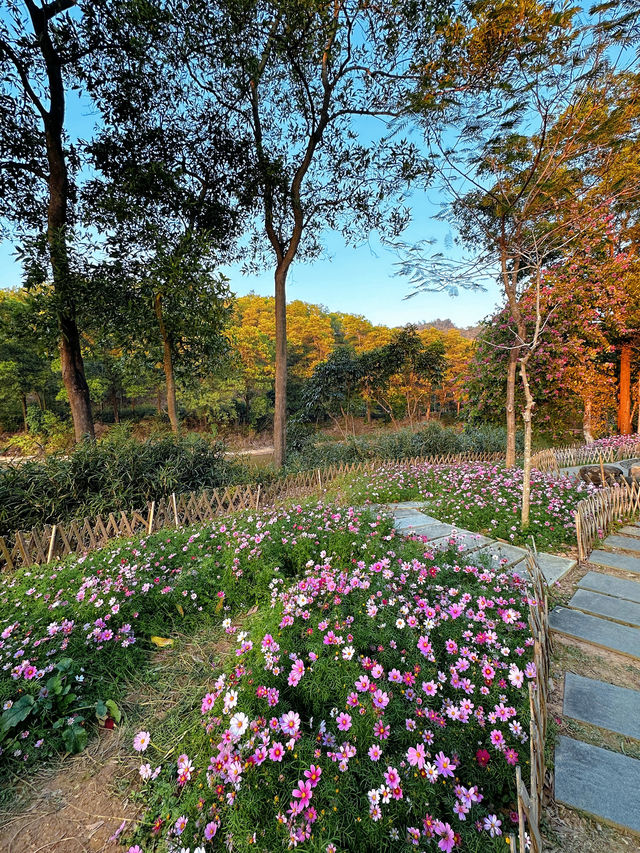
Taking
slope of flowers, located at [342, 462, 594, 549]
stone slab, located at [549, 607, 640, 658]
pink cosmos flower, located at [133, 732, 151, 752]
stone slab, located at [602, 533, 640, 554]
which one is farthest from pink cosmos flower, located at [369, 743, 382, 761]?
stone slab, located at [602, 533, 640, 554]

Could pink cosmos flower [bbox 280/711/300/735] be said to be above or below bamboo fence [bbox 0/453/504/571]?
above

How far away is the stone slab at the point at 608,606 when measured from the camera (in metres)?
2.39

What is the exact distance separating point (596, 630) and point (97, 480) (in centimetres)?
572

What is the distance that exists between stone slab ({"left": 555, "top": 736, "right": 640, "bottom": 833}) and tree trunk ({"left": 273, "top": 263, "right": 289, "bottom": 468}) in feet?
22.0

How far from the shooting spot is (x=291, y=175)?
7.68m

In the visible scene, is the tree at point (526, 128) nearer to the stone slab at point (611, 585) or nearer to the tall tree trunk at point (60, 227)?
the stone slab at point (611, 585)

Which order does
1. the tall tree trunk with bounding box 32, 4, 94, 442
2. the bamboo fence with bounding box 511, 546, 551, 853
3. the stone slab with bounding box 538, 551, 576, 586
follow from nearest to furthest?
1. the bamboo fence with bounding box 511, 546, 551, 853
2. the stone slab with bounding box 538, 551, 576, 586
3. the tall tree trunk with bounding box 32, 4, 94, 442

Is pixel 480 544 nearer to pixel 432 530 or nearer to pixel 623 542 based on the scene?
pixel 432 530

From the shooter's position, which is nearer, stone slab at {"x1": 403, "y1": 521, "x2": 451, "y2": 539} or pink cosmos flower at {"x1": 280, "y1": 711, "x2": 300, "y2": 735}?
pink cosmos flower at {"x1": 280, "y1": 711, "x2": 300, "y2": 735}

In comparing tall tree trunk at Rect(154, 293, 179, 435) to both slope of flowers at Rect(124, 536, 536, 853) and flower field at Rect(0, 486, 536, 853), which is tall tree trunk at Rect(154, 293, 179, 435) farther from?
slope of flowers at Rect(124, 536, 536, 853)

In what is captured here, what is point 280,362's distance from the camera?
7.92 m

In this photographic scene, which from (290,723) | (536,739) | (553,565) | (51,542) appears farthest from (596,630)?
(51,542)

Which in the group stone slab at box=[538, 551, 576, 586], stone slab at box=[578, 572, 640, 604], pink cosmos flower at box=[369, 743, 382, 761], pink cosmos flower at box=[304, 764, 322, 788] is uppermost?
pink cosmos flower at box=[369, 743, 382, 761]

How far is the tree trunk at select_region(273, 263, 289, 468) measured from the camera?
7.79 metres
